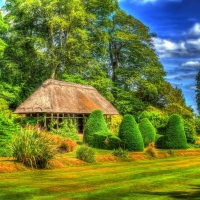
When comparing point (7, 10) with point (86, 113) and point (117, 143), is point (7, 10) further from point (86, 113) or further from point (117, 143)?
point (117, 143)

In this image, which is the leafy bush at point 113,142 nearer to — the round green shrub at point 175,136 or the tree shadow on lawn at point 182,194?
the round green shrub at point 175,136

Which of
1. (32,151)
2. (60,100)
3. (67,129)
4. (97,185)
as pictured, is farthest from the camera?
(60,100)

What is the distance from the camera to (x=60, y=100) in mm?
38406

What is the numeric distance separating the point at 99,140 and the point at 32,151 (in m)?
13.0

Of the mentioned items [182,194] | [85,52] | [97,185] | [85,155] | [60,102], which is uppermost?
[85,52]

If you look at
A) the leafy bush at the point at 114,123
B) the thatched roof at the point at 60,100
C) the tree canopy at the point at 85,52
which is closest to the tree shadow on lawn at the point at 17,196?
the thatched roof at the point at 60,100

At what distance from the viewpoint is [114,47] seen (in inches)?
2453

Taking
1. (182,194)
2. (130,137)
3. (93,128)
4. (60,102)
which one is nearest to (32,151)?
(182,194)

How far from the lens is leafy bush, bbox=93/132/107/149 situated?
99.6 ft

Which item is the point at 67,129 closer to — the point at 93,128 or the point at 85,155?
the point at 93,128

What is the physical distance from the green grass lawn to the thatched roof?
66.1 ft

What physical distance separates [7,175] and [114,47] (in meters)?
48.6

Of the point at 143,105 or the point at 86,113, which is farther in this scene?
the point at 143,105

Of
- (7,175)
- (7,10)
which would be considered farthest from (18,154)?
(7,10)
